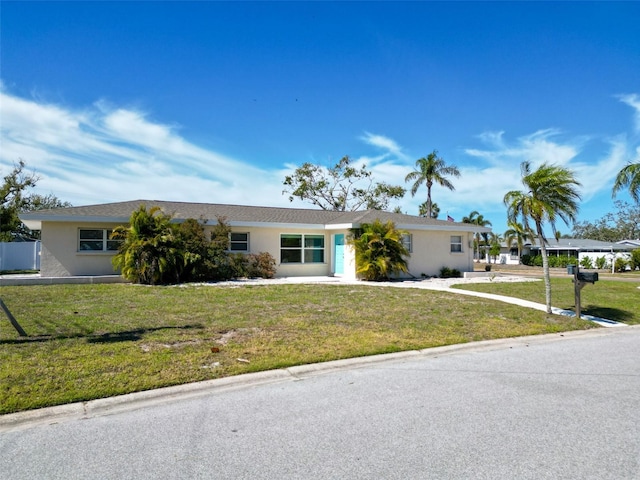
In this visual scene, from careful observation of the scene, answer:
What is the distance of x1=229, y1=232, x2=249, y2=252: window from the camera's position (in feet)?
69.4

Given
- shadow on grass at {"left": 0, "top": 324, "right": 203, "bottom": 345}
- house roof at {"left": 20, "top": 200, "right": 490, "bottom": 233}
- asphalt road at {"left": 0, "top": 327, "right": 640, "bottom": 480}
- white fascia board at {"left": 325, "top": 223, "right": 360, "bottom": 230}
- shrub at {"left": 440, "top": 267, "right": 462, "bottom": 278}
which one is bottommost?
asphalt road at {"left": 0, "top": 327, "right": 640, "bottom": 480}

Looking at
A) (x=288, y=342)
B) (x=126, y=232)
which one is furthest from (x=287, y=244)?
(x=288, y=342)

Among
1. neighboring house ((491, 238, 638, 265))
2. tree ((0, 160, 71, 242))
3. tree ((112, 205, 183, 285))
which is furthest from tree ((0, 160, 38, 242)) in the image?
neighboring house ((491, 238, 638, 265))

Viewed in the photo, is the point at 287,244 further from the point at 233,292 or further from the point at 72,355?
the point at 72,355

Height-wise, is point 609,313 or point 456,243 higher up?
point 456,243

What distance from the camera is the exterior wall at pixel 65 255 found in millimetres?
18328

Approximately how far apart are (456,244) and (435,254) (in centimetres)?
164

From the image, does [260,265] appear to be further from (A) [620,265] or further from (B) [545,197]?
(A) [620,265]

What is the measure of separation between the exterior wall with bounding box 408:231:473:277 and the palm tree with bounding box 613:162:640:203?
7562 millimetres

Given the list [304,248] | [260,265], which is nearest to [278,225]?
[304,248]

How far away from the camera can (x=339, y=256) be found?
72.7 ft

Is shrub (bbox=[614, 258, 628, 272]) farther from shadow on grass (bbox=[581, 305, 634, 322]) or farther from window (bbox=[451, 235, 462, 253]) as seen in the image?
shadow on grass (bbox=[581, 305, 634, 322])

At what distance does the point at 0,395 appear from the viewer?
4852 mm

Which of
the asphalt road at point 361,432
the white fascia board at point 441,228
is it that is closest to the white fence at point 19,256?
the white fascia board at point 441,228
